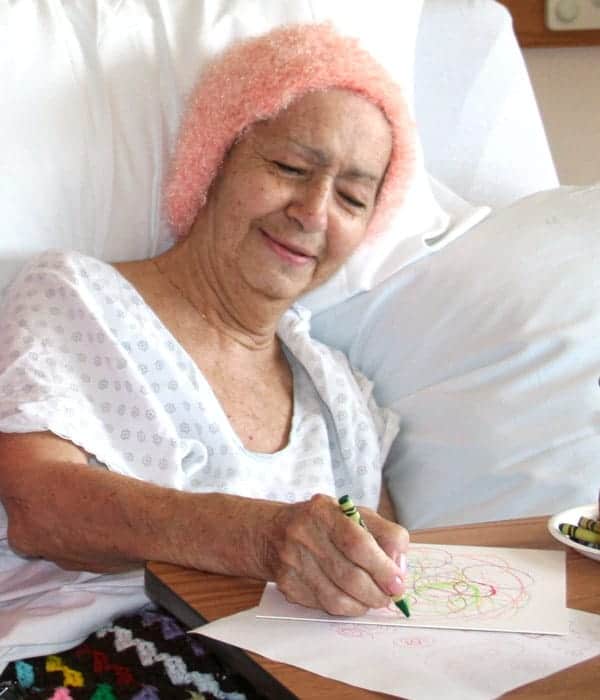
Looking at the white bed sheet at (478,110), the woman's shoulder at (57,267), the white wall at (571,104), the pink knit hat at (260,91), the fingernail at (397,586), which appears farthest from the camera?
the white wall at (571,104)

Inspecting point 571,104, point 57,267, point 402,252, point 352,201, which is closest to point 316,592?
point 57,267

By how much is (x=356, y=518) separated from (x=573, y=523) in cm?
26

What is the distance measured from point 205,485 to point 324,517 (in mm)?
466

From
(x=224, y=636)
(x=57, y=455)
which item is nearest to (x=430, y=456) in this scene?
(x=57, y=455)

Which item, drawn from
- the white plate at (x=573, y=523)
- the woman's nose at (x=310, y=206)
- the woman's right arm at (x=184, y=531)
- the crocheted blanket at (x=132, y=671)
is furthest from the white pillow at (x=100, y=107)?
the white plate at (x=573, y=523)

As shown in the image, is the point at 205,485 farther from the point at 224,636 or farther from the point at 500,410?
the point at 224,636

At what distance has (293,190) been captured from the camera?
4.67 feet

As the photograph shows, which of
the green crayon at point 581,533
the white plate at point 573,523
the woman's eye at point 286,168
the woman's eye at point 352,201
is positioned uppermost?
the woman's eye at point 286,168

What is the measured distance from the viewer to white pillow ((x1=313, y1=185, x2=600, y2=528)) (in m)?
1.38

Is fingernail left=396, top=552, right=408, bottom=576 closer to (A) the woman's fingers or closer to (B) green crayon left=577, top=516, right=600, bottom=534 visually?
(A) the woman's fingers

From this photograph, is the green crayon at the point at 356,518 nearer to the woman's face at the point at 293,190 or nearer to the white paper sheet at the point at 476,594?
the white paper sheet at the point at 476,594

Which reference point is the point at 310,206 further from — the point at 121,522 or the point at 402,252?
the point at 121,522

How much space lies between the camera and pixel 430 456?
4.82 ft

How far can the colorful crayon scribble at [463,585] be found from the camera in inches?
34.6
